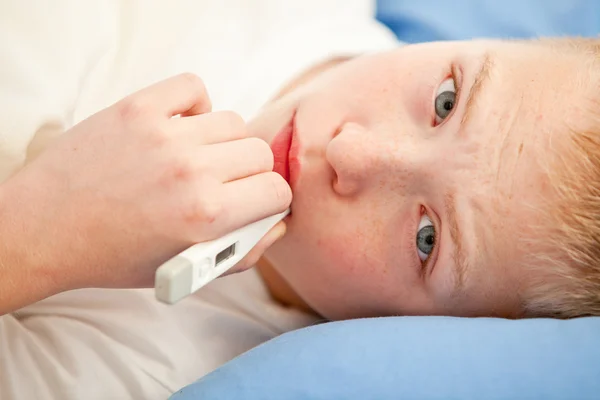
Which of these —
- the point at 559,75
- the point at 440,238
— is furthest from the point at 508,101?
the point at 440,238

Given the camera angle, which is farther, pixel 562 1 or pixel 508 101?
pixel 562 1

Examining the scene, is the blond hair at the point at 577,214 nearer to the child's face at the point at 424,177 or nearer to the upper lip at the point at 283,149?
the child's face at the point at 424,177

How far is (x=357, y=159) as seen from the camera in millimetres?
Answer: 786

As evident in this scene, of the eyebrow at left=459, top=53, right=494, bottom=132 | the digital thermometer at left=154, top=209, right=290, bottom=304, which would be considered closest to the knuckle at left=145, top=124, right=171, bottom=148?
the digital thermometer at left=154, top=209, right=290, bottom=304

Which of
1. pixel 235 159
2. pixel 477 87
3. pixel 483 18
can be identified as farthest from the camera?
pixel 483 18

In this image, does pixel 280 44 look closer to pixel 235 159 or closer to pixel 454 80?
pixel 454 80

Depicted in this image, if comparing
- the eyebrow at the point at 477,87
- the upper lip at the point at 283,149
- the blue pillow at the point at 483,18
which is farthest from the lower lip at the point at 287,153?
the blue pillow at the point at 483,18

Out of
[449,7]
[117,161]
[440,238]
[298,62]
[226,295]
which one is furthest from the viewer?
[449,7]

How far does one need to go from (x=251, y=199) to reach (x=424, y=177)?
9.1 inches

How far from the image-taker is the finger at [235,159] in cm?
69

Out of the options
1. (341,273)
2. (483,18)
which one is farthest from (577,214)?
(483,18)

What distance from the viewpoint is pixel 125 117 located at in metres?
0.72

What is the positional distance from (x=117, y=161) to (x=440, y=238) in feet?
1.30

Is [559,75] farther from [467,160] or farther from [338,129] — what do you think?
[338,129]
